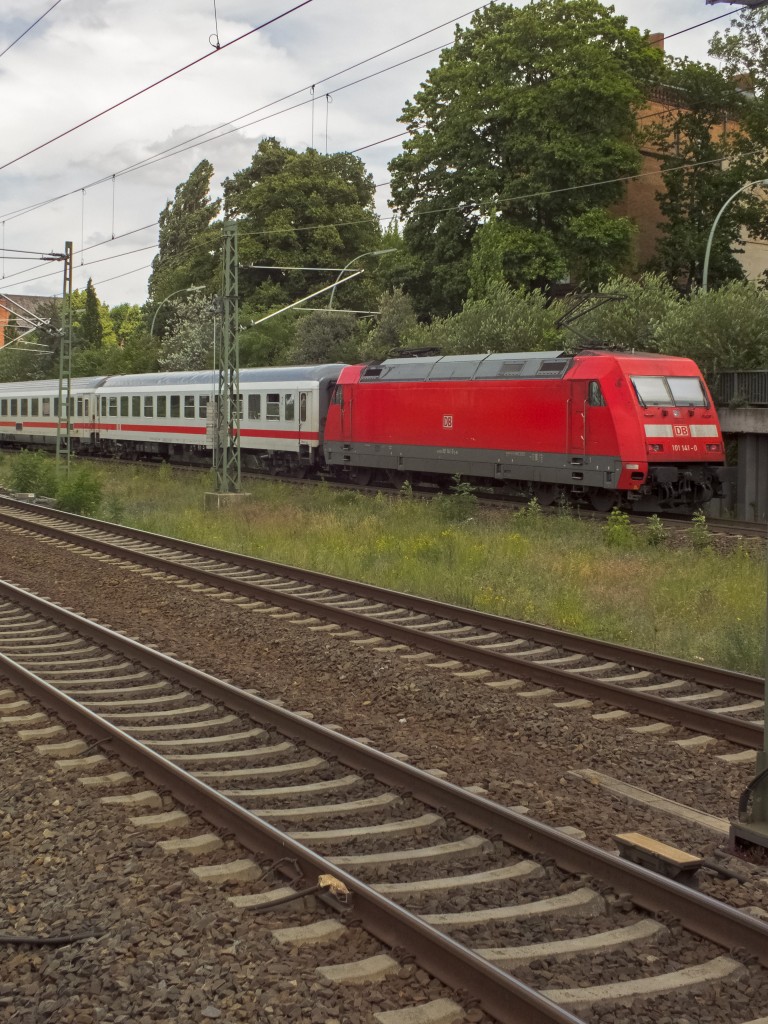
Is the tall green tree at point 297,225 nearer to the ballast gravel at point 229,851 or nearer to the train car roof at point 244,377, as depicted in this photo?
the train car roof at point 244,377

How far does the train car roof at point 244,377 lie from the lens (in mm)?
31188

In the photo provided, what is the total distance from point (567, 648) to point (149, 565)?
7.87 m

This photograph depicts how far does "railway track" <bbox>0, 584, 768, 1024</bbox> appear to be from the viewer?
15.4 ft

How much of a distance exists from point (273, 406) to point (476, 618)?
21266 millimetres

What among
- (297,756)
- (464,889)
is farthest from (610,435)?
(464,889)

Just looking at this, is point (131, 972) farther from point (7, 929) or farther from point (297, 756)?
point (297, 756)

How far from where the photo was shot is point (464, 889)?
18.3 feet

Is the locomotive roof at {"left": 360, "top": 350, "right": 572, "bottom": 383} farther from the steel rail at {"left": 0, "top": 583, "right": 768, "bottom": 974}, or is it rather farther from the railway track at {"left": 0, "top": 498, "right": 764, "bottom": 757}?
the steel rail at {"left": 0, "top": 583, "right": 768, "bottom": 974}

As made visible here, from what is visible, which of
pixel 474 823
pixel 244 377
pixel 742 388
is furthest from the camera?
pixel 244 377

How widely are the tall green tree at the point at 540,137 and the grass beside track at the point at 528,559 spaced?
1924cm

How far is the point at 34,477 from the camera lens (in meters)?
31.1

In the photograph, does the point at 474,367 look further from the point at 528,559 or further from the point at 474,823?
the point at 474,823

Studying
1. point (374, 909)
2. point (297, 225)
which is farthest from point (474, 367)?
point (297, 225)

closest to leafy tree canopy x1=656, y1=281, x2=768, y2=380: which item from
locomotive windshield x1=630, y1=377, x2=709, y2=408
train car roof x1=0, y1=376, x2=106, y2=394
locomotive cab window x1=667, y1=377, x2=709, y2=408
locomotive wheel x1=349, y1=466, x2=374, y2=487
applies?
locomotive cab window x1=667, y1=377, x2=709, y2=408
